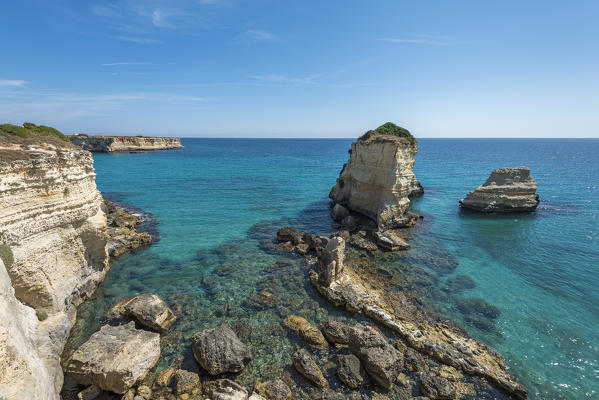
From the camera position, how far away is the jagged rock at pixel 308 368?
34.8ft

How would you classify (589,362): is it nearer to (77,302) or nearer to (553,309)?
(553,309)

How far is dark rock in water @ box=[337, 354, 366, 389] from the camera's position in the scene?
34.5ft

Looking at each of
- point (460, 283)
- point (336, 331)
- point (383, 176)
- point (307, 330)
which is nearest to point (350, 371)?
point (336, 331)

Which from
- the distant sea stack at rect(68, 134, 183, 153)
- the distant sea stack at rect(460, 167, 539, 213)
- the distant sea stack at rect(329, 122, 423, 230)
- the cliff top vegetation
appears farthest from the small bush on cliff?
the distant sea stack at rect(68, 134, 183, 153)

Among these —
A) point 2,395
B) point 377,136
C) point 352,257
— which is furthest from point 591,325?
point 2,395

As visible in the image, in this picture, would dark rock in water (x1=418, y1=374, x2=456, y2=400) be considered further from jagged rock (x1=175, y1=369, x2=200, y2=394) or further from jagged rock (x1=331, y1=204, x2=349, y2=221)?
jagged rock (x1=331, y1=204, x2=349, y2=221)

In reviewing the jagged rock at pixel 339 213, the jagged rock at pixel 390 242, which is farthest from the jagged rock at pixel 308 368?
the jagged rock at pixel 339 213

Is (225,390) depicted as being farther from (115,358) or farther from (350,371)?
(350,371)

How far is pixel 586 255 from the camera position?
2252 centimetres

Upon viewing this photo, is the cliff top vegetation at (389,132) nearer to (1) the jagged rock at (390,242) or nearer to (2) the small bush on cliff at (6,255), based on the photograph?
(1) the jagged rock at (390,242)

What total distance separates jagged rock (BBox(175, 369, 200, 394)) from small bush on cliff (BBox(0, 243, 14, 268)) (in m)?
7.95

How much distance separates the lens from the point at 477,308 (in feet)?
52.2

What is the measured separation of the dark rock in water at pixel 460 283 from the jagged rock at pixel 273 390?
12768mm

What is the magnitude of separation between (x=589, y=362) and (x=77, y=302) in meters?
25.2
